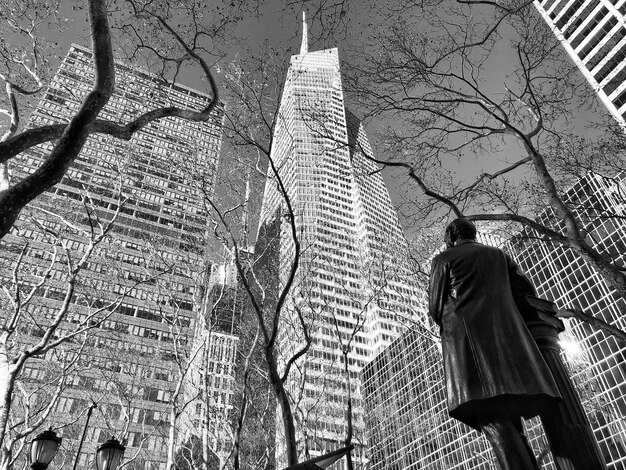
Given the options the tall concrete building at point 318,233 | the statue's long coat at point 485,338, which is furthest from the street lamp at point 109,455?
the statue's long coat at point 485,338

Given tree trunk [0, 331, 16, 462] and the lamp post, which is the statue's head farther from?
tree trunk [0, 331, 16, 462]

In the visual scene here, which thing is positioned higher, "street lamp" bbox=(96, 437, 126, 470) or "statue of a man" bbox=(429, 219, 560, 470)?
"street lamp" bbox=(96, 437, 126, 470)

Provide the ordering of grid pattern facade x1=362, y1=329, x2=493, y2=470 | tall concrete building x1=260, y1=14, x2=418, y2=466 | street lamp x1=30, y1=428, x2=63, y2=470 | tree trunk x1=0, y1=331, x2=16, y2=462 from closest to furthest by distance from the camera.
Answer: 1. street lamp x1=30, y1=428, x2=63, y2=470
2. tree trunk x1=0, y1=331, x2=16, y2=462
3. tall concrete building x1=260, y1=14, x2=418, y2=466
4. grid pattern facade x1=362, y1=329, x2=493, y2=470

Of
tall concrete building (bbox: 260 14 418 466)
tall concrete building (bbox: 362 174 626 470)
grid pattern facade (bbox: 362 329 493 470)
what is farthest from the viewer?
grid pattern facade (bbox: 362 329 493 470)

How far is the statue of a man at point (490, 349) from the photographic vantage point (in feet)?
8.20

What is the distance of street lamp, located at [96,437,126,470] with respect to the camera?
22.4ft

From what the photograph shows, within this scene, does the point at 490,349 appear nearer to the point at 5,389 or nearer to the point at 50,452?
the point at 50,452

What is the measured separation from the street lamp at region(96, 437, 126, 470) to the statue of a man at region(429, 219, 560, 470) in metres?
6.23

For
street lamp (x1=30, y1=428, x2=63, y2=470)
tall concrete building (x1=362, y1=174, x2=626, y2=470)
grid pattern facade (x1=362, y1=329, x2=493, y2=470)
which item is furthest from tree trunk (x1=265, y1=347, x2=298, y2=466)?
grid pattern facade (x1=362, y1=329, x2=493, y2=470)

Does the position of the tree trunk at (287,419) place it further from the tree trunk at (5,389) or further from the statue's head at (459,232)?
the statue's head at (459,232)

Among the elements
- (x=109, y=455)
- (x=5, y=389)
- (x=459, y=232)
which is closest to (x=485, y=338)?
(x=459, y=232)

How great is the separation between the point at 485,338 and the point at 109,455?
6.59 metres

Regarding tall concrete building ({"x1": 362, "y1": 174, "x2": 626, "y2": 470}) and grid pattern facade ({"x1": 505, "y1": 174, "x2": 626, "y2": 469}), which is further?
tall concrete building ({"x1": 362, "y1": 174, "x2": 626, "y2": 470})

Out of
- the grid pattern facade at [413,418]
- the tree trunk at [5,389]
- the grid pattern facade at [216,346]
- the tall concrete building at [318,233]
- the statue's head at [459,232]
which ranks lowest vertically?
the statue's head at [459,232]
